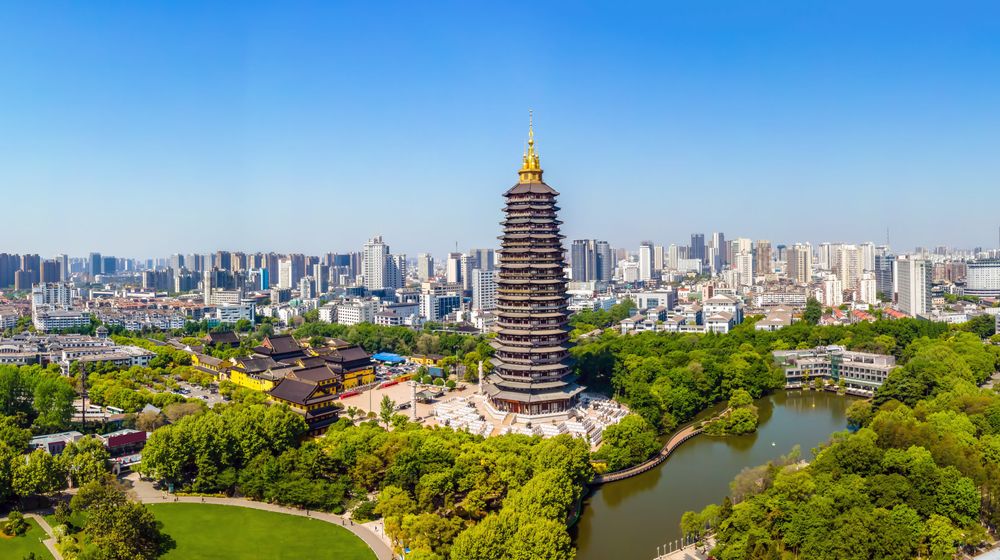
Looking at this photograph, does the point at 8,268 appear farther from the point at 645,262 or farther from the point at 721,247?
the point at 721,247

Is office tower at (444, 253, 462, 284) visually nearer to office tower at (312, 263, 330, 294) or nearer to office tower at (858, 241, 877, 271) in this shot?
office tower at (312, 263, 330, 294)

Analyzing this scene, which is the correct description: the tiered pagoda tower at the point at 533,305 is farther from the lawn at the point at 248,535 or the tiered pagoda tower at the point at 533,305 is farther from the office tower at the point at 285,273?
the office tower at the point at 285,273

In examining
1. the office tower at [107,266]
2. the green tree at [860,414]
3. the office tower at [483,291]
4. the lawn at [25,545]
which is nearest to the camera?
the lawn at [25,545]

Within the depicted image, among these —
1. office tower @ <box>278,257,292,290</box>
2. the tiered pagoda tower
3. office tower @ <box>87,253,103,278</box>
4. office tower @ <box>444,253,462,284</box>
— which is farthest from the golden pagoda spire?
office tower @ <box>87,253,103,278</box>

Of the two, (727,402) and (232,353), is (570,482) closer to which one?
(727,402)

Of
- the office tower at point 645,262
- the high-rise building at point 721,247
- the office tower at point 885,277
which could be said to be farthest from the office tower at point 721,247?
the office tower at point 885,277

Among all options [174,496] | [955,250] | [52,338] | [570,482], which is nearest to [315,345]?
[52,338]
